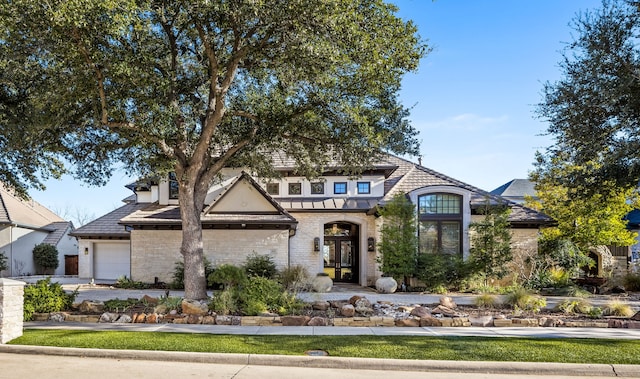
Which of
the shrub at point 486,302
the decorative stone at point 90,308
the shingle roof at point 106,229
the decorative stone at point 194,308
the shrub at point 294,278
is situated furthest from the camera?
the shingle roof at point 106,229

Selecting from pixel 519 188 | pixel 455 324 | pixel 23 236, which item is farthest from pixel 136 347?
pixel 519 188

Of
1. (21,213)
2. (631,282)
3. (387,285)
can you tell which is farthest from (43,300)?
(21,213)

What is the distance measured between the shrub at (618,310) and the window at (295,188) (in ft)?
44.2

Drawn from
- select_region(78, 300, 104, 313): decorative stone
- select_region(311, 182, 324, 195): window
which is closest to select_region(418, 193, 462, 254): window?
select_region(311, 182, 324, 195): window

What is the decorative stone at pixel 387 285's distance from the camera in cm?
1700

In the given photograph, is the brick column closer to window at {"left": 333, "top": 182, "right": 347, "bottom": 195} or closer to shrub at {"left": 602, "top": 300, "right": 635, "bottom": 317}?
shrub at {"left": 602, "top": 300, "right": 635, "bottom": 317}

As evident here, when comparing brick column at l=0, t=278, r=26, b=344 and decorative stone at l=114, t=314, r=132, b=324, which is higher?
brick column at l=0, t=278, r=26, b=344

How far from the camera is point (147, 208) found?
21016 millimetres

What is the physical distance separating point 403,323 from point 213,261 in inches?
430

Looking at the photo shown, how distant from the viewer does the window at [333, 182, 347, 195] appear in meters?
21.2

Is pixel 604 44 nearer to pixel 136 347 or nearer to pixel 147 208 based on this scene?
pixel 136 347

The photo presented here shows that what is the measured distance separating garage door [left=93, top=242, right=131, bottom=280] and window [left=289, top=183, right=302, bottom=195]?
9152 mm

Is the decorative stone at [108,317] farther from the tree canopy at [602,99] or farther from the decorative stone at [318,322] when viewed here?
the tree canopy at [602,99]

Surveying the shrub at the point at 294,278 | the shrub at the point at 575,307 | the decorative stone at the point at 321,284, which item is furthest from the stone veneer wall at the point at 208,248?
the shrub at the point at 575,307
